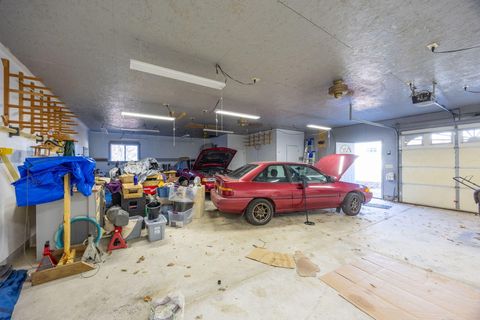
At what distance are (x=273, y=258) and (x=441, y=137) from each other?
6614 mm

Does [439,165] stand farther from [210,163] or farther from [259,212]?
[210,163]

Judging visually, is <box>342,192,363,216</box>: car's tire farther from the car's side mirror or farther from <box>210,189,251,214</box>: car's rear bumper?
<box>210,189,251,214</box>: car's rear bumper

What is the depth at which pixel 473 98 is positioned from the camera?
4.34 meters

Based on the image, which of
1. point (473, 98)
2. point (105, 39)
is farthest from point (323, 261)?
point (473, 98)

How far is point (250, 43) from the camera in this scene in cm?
234

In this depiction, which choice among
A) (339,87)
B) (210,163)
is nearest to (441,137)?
(339,87)

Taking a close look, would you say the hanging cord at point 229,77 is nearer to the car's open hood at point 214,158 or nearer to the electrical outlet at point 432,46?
the electrical outlet at point 432,46

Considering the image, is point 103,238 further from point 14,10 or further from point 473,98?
point 473,98

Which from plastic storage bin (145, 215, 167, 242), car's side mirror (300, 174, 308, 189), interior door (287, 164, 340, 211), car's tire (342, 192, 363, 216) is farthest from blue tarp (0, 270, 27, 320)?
car's tire (342, 192, 363, 216)

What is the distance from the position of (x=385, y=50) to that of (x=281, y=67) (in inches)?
54.7

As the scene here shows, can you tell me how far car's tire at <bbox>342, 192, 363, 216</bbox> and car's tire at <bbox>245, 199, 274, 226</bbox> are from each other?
1963 mm

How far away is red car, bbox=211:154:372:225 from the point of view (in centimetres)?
363

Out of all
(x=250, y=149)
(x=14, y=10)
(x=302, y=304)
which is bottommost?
(x=302, y=304)

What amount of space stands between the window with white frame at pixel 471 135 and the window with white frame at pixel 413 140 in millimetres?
875
